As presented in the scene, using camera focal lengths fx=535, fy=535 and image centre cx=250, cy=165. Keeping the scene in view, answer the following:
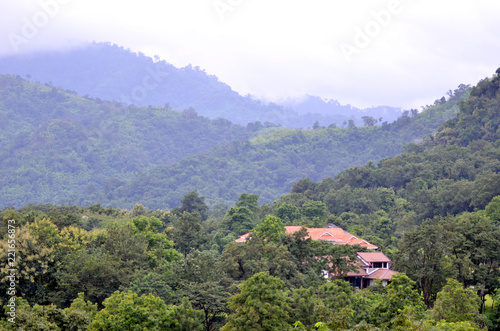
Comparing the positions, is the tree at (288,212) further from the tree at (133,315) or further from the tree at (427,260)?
the tree at (133,315)

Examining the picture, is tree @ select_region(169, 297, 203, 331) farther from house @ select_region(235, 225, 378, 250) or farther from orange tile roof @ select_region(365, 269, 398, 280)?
house @ select_region(235, 225, 378, 250)

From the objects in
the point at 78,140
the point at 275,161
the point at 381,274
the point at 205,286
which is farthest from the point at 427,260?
the point at 78,140

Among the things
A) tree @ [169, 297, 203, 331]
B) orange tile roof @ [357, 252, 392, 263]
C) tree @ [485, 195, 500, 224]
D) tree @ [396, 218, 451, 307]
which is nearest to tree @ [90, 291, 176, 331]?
tree @ [169, 297, 203, 331]

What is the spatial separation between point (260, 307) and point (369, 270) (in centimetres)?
1380

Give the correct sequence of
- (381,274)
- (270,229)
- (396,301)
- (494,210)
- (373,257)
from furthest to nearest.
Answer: (494,210) → (270,229) → (373,257) → (381,274) → (396,301)

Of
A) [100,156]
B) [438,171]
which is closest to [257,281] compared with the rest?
[438,171]

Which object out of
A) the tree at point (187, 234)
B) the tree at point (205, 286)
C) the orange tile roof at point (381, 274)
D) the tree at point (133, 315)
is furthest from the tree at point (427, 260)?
the tree at point (187, 234)

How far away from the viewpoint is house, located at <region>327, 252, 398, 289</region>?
1225 inches

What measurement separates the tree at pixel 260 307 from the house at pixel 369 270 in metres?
10.8

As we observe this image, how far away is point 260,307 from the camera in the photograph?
19.6 m

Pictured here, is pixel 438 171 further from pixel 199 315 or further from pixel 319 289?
pixel 199 315

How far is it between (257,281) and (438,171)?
4092cm

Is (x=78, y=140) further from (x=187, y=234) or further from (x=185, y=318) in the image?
(x=185, y=318)

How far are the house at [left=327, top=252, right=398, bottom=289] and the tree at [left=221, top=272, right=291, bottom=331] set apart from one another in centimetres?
1081
